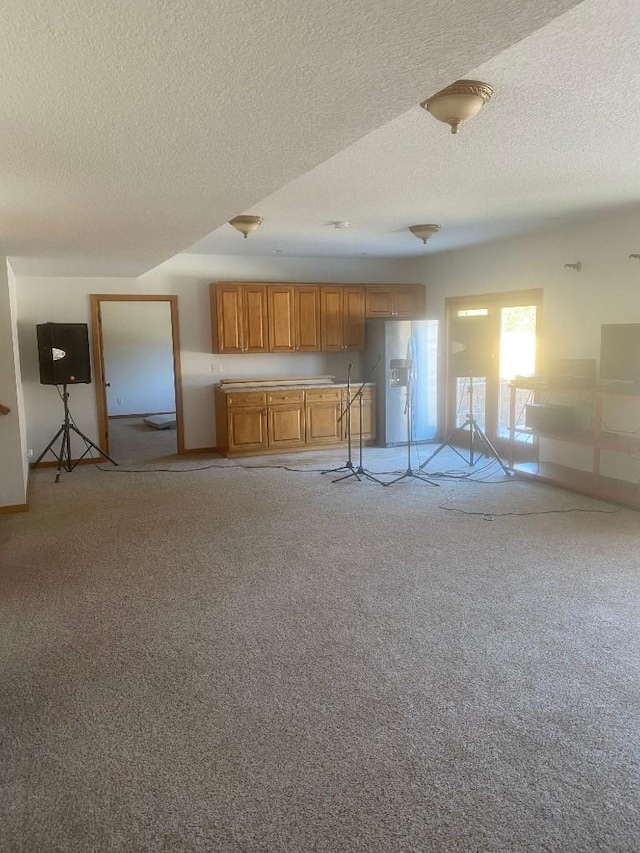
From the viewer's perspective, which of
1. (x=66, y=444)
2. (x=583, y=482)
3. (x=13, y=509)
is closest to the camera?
(x=13, y=509)

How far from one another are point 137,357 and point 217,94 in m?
9.99

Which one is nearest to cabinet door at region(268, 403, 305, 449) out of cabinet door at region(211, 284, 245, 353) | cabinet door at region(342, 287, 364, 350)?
cabinet door at region(211, 284, 245, 353)

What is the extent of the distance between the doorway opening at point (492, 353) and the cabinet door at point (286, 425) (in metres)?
1.93

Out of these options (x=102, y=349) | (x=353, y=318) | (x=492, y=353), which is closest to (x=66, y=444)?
(x=102, y=349)

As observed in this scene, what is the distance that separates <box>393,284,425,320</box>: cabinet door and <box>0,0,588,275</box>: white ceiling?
14.6ft

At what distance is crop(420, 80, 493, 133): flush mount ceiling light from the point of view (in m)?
2.55

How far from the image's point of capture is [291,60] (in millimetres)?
1620

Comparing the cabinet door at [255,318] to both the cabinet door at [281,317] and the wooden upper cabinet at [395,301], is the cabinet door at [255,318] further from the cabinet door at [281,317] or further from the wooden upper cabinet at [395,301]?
the wooden upper cabinet at [395,301]

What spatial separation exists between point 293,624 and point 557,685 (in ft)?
4.17

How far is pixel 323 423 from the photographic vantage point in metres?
7.90

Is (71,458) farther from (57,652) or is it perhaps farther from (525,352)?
(525,352)

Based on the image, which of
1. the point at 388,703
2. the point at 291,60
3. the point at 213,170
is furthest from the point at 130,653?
the point at 291,60

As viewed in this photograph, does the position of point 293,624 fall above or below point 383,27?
below

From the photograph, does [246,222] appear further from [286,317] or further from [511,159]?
[286,317]
